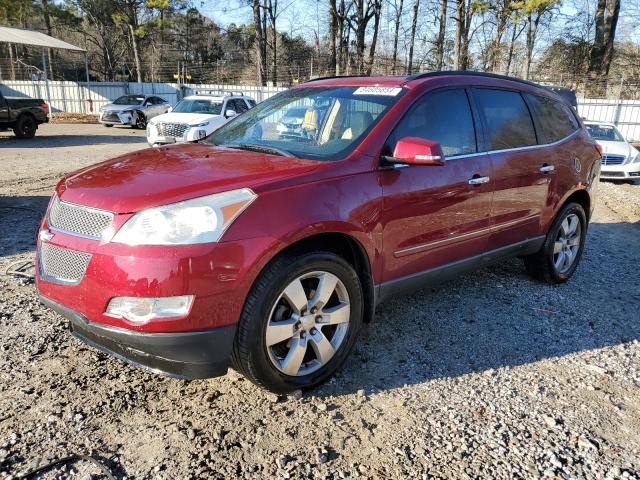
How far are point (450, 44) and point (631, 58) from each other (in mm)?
11714

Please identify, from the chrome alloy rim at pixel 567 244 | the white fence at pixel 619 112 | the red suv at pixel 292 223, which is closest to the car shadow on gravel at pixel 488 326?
the chrome alloy rim at pixel 567 244

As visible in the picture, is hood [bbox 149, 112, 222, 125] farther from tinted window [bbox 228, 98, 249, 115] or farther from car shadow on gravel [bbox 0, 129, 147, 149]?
car shadow on gravel [bbox 0, 129, 147, 149]

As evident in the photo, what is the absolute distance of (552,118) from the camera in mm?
4992

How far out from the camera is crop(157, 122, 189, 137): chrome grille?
14.1m

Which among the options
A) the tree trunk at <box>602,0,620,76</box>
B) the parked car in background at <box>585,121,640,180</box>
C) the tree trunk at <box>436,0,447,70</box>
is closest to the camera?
the parked car in background at <box>585,121,640,180</box>

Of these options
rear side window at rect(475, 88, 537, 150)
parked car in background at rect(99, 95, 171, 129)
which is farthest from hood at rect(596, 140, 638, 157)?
parked car in background at rect(99, 95, 171, 129)

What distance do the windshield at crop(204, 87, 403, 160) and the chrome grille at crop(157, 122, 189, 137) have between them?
1046cm

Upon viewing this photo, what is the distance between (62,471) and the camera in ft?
7.90

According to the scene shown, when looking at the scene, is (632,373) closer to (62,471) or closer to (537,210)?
(537,210)

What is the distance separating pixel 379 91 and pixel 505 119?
1.30 m

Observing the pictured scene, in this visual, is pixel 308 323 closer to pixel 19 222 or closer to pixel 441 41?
pixel 19 222

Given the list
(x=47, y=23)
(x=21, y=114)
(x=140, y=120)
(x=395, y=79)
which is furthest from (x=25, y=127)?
(x=47, y=23)

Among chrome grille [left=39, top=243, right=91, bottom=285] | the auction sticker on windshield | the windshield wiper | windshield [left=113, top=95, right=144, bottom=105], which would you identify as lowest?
chrome grille [left=39, top=243, right=91, bottom=285]

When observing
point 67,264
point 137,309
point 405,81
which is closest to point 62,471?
point 137,309
